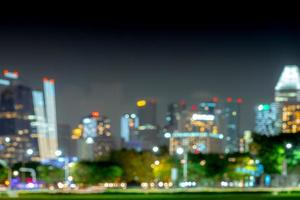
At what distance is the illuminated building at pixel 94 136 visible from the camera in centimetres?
15288

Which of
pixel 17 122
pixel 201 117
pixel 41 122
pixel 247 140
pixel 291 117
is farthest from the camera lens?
pixel 17 122

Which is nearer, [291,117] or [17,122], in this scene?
[291,117]

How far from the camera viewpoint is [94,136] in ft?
593

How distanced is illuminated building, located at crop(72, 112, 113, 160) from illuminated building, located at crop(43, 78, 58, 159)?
5.70 meters

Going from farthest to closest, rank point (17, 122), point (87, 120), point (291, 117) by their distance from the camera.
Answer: point (87, 120) → point (17, 122) → point (291, 117)

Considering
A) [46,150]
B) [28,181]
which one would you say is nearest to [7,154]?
[46,150]

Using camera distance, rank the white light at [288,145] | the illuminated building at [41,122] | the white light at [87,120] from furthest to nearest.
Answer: the white light at [87,120]
the illuminated building at [41,122]
the white light at [288,145]

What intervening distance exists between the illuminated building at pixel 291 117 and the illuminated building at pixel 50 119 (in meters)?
49.0

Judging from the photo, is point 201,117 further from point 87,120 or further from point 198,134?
point 87,120

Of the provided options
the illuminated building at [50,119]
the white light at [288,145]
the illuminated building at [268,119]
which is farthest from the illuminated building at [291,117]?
the white light at [288,145]

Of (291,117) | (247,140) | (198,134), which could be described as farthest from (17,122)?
(247,140)

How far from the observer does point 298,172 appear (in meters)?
65.3

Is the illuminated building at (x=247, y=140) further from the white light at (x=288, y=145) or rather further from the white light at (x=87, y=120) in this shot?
the white light at (x=87, y=120)

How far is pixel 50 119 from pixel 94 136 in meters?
13.3
